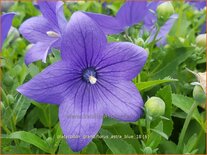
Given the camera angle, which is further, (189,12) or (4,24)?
(189,12)

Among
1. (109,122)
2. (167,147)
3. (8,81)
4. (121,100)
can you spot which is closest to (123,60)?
(121,100)

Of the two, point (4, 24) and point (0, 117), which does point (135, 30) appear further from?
point (0, 117)

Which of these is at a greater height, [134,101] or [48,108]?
[134,101]

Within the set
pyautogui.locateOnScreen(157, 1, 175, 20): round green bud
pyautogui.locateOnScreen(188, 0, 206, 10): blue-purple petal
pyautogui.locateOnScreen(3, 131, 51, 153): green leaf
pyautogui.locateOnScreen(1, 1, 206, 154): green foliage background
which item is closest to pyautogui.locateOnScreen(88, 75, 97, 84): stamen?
pyautogui.locateOnScreen(1, 1, 206, 154): green foliage background

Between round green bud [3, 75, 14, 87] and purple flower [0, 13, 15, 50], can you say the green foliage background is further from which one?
purple flower [0, 13, 15, 50]

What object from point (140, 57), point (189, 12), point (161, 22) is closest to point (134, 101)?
point (140, 57)

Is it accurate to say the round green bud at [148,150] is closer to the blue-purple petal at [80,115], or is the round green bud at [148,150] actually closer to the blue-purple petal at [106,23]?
the blue-purple petal at [80,115]

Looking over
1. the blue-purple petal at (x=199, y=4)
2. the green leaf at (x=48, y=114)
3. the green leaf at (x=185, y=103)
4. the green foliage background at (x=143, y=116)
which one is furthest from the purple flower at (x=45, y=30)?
the blue-purple petal at (x=199, y=4)
